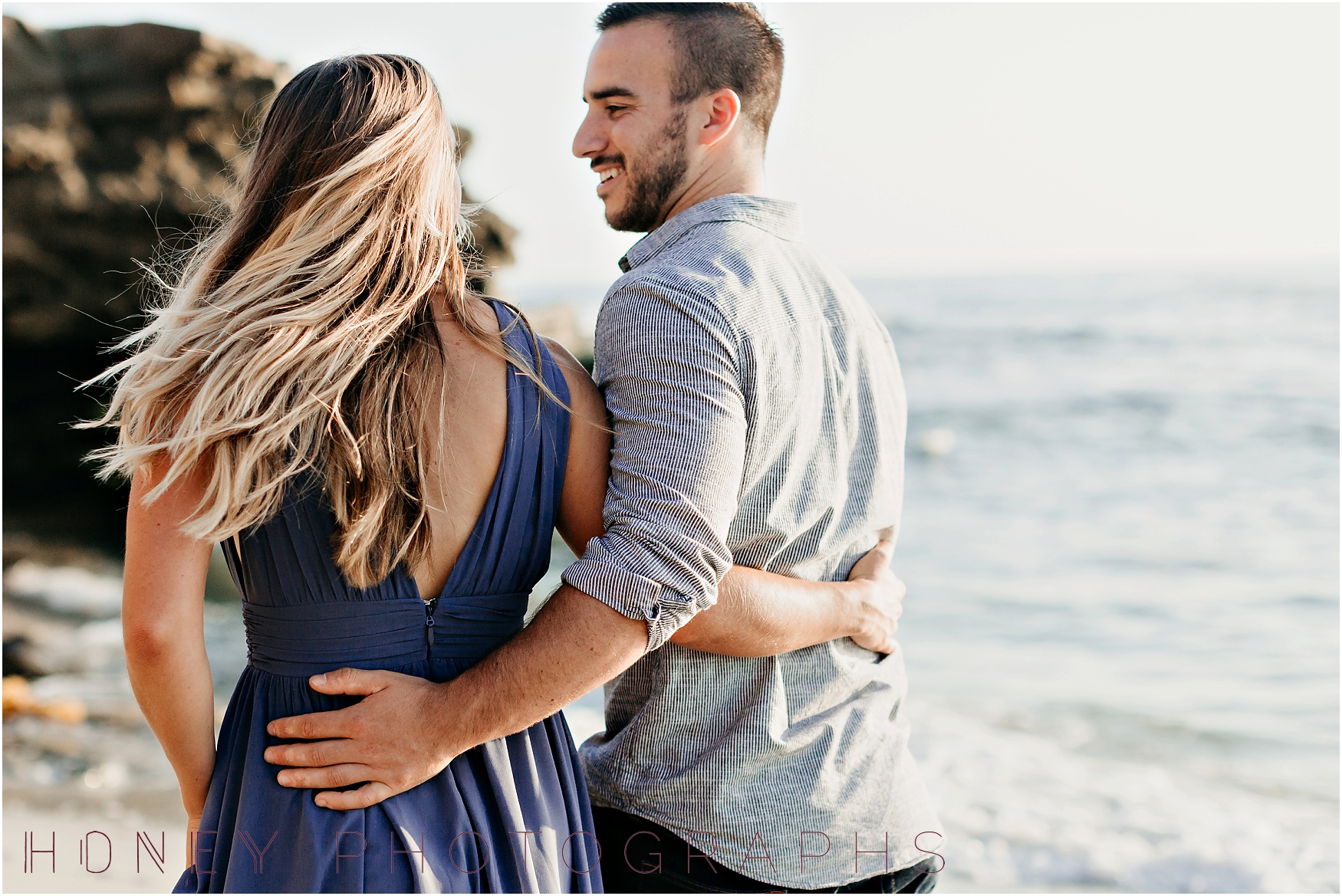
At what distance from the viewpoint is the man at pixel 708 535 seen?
1.54 m

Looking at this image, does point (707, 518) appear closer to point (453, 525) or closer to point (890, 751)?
point (453, 525)

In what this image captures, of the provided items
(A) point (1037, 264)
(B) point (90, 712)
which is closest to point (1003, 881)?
(B) point (90, 712)

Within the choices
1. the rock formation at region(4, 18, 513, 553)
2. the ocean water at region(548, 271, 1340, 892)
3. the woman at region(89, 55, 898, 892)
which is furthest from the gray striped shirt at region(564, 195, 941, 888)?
the rock formation at region(4, 18, 513, 553)

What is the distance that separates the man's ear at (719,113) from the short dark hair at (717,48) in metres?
0.02

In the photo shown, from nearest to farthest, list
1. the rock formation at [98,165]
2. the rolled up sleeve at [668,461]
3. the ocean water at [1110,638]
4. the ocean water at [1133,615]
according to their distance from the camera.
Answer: the rolled up sleeve at [668,461] → the ocean water at [1110,638] → the ocean water at [1133,615] → the rock formation at [98,165]

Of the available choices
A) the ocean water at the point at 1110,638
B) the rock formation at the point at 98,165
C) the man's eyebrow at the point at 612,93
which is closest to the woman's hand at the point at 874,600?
the man's eyebrow at the point at 612,93

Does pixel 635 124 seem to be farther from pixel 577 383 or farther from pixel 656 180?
pixel 577 383

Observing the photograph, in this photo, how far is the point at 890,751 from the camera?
1942mm

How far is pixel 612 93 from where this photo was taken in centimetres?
209

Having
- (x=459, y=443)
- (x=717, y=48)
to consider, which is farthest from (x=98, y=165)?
(x=459, y=443)

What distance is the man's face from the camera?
2.07m

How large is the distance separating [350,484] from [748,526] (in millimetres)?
672

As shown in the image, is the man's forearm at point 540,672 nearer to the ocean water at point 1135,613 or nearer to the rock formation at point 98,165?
the ocean water at point 1135,613

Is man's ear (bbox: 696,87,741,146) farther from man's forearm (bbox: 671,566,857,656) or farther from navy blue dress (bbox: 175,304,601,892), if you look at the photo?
man's forearm (bbox: 671,566,857,656)
